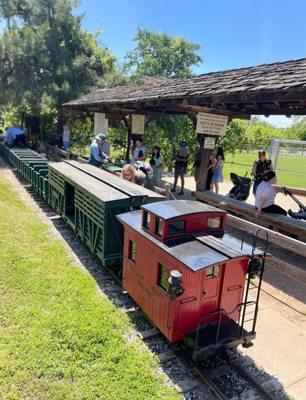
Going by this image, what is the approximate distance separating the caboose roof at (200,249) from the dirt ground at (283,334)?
5.53ft

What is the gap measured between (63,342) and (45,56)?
2108 cm

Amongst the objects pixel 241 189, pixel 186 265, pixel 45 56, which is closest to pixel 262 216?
Result: pixel 241 189

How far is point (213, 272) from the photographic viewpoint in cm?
444

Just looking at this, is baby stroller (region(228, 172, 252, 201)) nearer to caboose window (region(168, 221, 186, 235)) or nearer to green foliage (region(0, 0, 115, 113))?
caboose window (region(168, 221, 186, 235))

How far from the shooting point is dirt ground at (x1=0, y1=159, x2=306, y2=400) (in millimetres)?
4629

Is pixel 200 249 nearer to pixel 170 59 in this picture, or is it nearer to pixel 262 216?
pixel 262 216

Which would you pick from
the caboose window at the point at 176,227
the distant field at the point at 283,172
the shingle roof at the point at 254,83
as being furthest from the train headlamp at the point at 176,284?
the distant field at the point at 283,172

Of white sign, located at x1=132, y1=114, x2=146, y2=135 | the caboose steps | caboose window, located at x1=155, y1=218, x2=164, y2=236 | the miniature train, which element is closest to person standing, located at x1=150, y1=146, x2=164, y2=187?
white sign, located at x1=132, y1=114, x2=146, y2=135

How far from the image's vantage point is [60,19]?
2277 centimetres

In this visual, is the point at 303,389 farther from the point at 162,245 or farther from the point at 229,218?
the point at 229,218

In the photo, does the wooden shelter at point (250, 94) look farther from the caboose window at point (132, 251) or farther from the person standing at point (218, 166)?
the caboose window at point (132, 251)

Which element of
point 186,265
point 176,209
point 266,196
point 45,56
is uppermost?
point 45,56

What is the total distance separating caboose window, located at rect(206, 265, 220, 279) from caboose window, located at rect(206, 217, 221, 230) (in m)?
0.85

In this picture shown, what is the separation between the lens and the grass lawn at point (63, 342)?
4160mm
